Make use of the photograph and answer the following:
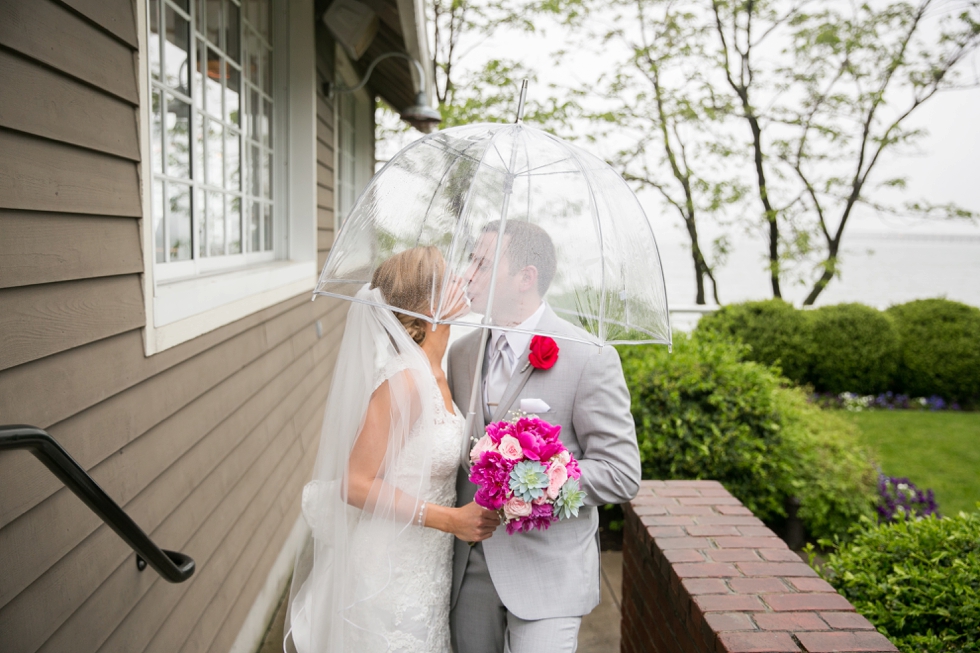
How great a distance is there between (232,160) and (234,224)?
353 millimetres

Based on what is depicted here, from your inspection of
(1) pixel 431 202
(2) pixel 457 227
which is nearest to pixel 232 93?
(1) pixel 431 202

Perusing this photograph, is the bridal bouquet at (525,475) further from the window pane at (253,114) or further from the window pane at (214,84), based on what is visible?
the window pane at (253,114)

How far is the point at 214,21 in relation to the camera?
3.59 meters

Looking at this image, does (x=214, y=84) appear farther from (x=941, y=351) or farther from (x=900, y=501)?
(x=941, y=351)

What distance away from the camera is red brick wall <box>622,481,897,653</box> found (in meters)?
2.12

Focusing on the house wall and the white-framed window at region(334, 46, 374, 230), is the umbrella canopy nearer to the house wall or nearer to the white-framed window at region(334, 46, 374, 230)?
the house wall

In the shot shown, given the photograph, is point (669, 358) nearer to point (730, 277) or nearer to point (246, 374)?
point (246, 374)

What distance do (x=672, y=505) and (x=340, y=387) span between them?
1.71m

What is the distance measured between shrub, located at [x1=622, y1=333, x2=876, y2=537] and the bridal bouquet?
273 cm

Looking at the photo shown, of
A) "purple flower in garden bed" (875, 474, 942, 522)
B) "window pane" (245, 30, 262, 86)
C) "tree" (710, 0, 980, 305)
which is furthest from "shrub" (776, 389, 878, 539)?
"tree" (710, 0, 980, 305)

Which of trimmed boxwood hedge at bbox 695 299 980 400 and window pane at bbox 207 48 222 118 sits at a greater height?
window pane at bbox 207 48 222 118

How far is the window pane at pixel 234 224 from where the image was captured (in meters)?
3.96

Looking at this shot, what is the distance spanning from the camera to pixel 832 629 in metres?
2.14

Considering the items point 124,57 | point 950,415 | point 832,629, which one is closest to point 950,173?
point 950,415
